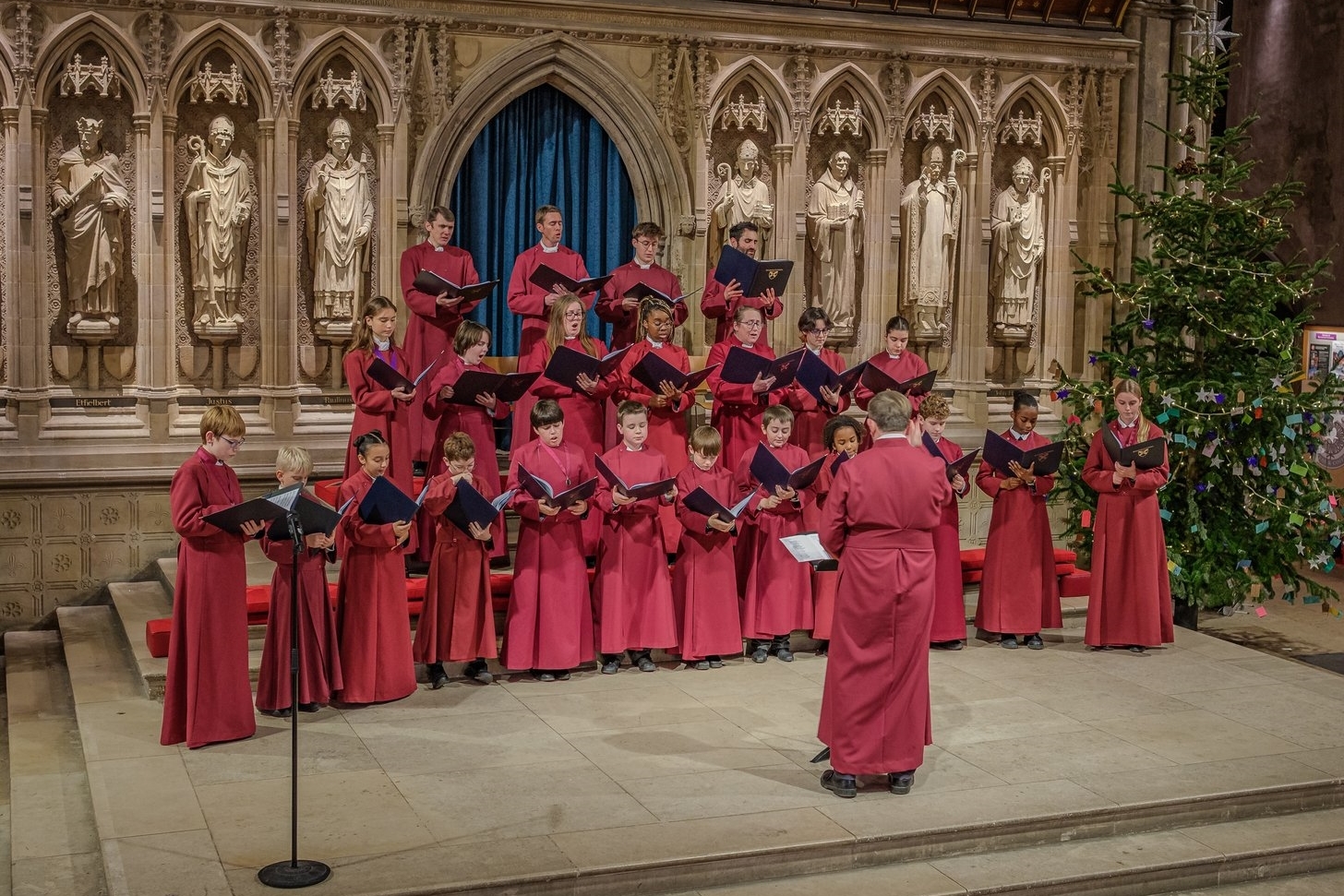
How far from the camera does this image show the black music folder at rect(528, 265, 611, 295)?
9.09 m

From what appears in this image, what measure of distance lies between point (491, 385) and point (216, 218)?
117 inches

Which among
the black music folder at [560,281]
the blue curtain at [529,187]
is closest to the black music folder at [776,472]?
the black music folder at [560,281]

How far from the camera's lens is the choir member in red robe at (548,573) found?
26.9ft

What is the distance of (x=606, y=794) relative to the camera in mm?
6508

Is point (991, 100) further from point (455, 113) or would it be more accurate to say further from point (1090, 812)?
point (1090, 812)

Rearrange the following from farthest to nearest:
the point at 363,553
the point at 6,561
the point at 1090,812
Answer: the point at 6,561 < the point at 363,553 < the point at 1090,812

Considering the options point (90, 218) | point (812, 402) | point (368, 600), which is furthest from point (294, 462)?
point (90, 218)

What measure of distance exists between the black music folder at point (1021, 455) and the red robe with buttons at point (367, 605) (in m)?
3.69

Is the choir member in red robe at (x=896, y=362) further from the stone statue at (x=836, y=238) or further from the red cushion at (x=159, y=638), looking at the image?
the red cushion at (x=159, y=638)

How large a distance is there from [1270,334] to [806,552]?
482cm

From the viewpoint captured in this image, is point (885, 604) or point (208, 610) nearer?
point (885, 604)

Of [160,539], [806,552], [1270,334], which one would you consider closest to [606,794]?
[806,552]

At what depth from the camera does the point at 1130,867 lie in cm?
620

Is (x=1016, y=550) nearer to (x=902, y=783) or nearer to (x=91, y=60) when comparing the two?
(x=902, y=783)
